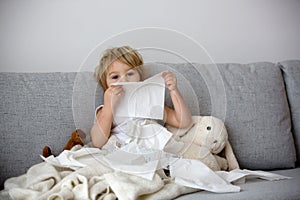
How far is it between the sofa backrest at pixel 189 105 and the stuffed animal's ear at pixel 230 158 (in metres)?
0.05

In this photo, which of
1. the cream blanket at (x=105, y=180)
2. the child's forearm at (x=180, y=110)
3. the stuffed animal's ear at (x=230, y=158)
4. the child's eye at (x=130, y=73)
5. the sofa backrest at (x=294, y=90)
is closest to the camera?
the cream blanket at (x=105, y=180)

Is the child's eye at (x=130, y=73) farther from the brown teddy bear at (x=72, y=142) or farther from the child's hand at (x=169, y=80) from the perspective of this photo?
the brown teddy bear at (x=72, y=142)

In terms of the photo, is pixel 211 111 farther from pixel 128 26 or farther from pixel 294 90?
pixel 128 26

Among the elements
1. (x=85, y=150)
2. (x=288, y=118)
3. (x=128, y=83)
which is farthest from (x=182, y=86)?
(x=288, y=118)

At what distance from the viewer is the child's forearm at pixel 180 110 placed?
1.53 meters

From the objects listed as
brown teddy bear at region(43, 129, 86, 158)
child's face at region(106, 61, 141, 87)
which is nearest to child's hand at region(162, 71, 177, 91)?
child's face at region(106, 61, 141, 87)

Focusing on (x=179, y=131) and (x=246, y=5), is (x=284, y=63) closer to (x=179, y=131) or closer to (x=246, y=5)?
(x=246, y=5)

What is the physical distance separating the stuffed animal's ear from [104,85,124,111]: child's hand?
1.63 ft

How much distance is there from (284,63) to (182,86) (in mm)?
650

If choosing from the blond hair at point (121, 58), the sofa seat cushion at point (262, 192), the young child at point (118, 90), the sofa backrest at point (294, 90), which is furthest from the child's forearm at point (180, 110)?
the sofa backrest at point (294, 90)

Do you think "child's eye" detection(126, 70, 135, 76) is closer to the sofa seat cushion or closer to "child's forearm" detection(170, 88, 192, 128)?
"child's forearm" detection(170, 88, 192, 128)

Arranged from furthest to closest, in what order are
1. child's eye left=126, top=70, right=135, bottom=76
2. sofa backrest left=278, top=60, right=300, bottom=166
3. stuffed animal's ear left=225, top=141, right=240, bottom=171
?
sofa backrest left=278, top=60, right=300, bottom=166 < stuffed animal's ear left=225, top=141, right=240, bottom=171 < child's eye left=126, top=70, right=135, bottom=76

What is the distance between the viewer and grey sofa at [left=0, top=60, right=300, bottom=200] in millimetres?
1471

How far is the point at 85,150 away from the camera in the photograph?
4.72 feet
